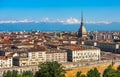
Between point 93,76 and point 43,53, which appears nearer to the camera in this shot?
point 93,76

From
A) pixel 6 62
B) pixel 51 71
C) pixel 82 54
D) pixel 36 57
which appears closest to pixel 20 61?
pixel 6 62

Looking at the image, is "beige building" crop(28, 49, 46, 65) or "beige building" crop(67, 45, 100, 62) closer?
"beige building" crop(28, 49, 46, 65)

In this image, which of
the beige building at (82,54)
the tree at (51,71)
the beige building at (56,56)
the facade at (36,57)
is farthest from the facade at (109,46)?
the tree at (51,71)

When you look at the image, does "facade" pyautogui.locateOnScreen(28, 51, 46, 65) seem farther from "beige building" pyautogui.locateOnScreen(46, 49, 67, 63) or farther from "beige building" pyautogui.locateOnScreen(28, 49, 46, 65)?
"beige building" pyautogui.locateOnScreen(46, 49, 67, 63)

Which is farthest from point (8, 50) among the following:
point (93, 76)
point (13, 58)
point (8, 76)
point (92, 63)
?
point (93, 76)

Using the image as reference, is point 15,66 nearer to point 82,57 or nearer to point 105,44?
point 82,57

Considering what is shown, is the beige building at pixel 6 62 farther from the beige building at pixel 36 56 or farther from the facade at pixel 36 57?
the beige building at pixel 36 56

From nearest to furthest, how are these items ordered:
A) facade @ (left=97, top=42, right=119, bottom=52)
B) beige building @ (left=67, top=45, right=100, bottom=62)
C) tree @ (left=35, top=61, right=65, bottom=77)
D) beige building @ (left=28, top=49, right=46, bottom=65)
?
tree @ (left=35, top=61, right=65, bottom=77)
beige building @ (left=28, top=49, right=46, bottom=65)
beige building @ (left=67, top=45, right=100, bottom=62)
facade @ (left=97, top=42, right=119, bottom=52)

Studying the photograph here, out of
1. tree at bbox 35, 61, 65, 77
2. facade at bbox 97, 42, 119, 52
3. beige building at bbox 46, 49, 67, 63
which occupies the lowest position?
facade at bbox 97, 42, 119, 52

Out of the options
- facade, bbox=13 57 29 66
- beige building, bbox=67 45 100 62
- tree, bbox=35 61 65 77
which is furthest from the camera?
beige building, bbox=67 45 100 62

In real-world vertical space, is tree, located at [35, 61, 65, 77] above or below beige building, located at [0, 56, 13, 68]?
above

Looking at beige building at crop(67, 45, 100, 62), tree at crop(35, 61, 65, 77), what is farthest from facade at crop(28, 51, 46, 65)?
tree at crop(35, 61, 65, 77)
